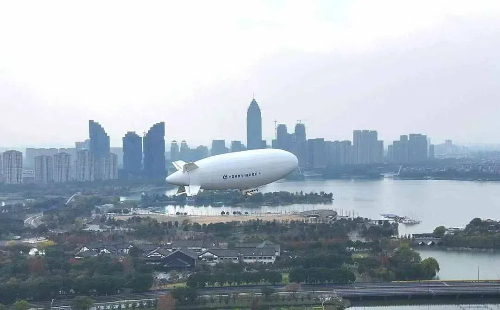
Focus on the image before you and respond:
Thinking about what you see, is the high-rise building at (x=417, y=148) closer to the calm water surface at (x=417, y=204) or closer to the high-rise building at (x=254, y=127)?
the high-rise building at (x=254, y=127)

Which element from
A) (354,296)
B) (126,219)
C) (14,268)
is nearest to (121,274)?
(14,268)

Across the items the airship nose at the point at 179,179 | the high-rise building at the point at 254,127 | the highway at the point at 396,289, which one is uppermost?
the high-rise building at the point at 254,127

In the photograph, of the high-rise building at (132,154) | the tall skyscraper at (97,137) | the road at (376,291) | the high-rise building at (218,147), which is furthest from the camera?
the high-rise building at (218,147)

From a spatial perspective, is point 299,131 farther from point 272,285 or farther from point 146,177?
point 272,285

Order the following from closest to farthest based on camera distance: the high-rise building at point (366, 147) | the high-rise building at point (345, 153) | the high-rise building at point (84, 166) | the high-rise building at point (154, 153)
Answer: the high-rise building at point (84, 166) < the high-rise building at point (154, 153) < the high-rise building at point (345, 153) < the high-rise building at point (366, 147)

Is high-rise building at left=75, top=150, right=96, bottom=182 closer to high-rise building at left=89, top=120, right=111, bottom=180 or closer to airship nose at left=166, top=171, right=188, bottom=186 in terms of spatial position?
high-rise building at left=89, top=120, right=111, bottom=180

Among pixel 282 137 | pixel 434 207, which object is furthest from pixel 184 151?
pixel 434 207

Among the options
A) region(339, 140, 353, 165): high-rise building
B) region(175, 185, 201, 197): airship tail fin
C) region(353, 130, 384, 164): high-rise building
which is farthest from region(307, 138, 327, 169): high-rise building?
region(175, 185, 201, 197): airship tail fin

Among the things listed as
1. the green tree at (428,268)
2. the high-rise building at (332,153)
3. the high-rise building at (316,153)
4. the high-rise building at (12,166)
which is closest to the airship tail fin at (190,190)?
the green tree at (428,268)
